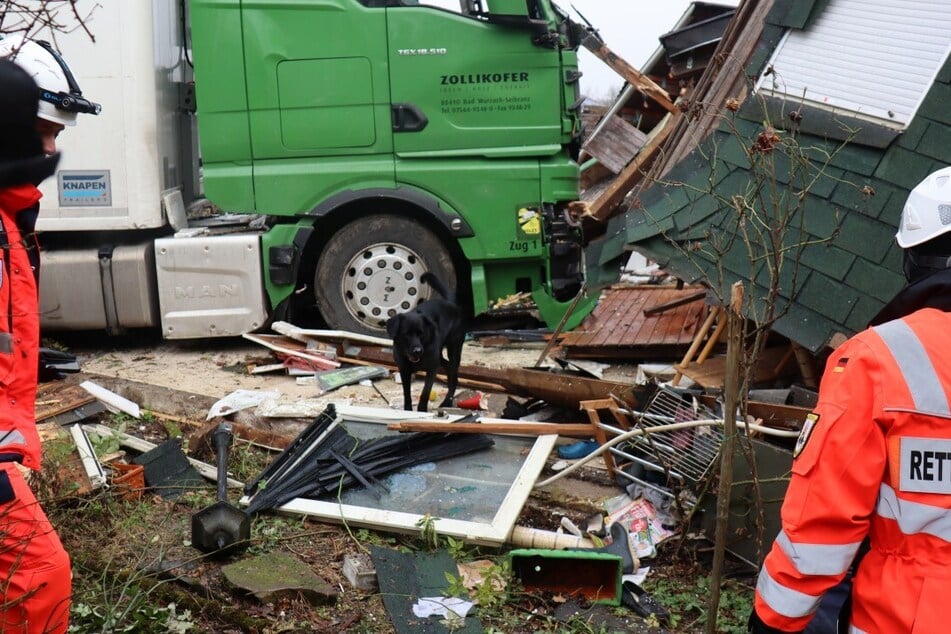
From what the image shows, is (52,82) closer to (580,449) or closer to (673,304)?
(580,449)

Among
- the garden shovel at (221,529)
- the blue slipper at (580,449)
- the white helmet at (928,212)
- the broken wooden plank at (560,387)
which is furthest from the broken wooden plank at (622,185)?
the white helmet at (928,212)

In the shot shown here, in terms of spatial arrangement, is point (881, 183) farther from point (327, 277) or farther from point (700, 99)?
point (327, 277)

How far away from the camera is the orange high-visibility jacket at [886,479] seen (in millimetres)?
2158

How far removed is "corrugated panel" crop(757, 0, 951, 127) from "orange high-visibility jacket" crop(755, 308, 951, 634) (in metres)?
3.52

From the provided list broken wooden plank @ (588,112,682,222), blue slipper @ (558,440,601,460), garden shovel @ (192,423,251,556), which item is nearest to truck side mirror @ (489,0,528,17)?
broken wooden plank @ (588,112,682,222)

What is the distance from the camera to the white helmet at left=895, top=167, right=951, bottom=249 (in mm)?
2395

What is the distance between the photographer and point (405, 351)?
6824mm

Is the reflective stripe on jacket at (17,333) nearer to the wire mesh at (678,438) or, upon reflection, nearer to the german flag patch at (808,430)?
the german flag patch at (808,430)

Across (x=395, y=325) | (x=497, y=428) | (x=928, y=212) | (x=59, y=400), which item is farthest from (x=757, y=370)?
(x=59, y=400)

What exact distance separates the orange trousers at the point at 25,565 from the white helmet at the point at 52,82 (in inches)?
43.0

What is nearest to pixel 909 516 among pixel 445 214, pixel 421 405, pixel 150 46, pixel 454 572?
pixel 454 572

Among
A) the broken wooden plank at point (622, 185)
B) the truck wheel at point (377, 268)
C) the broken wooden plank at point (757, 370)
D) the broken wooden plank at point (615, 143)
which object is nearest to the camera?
the broken wooden plank at point (757, 370)

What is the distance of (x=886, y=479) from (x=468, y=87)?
633cm

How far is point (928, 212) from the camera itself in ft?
7.93
